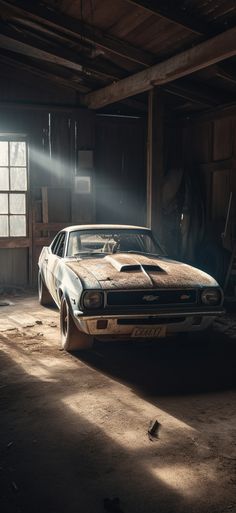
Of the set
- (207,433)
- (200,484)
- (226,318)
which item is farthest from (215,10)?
(200,484)

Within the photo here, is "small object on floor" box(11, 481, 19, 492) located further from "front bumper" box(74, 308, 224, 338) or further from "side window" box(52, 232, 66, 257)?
"side window" box(52, 232, 66, 257)

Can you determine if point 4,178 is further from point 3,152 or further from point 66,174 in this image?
point 66,174

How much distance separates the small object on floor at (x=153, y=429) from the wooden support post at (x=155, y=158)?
548 cm

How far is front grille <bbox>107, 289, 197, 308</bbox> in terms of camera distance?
5176mm

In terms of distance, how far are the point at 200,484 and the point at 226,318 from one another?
5132 millimetres

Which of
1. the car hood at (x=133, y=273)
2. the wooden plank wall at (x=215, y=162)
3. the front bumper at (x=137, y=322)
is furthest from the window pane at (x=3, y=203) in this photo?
the front bumper at (x=137, y=322)

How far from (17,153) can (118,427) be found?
8522 mm

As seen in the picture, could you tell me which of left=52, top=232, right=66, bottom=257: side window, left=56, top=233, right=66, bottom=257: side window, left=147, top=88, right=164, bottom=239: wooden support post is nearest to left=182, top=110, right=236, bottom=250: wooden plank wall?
left=147, top=88, right=164, bottom=239: wooden support post

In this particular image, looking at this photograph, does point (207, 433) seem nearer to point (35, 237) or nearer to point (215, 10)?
point (215, 10)

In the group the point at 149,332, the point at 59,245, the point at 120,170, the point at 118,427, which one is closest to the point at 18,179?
the point at 120,170

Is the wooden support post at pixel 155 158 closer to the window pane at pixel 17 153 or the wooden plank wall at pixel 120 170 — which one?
the wooden plank wall at pixel 120 170

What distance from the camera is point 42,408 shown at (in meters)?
4.20

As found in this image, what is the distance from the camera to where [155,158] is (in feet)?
29.2

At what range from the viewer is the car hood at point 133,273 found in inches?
208
